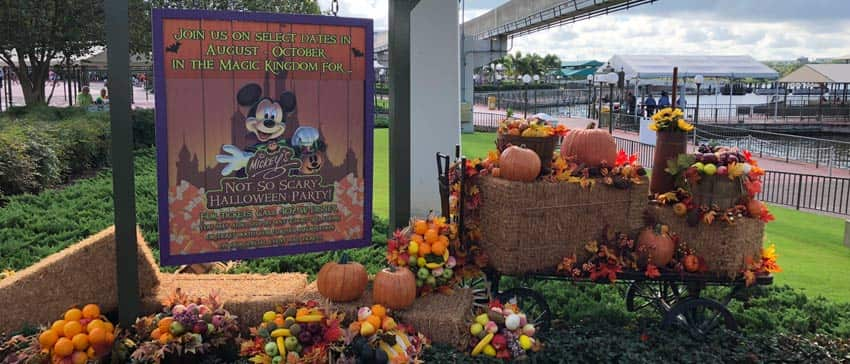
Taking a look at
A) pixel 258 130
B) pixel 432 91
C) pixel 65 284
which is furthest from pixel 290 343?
pixel 432 91

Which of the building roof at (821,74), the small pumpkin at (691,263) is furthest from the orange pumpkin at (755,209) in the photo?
the building roof at (821,74)

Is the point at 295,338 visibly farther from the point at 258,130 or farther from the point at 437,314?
the point at 258,130

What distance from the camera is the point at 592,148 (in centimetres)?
597

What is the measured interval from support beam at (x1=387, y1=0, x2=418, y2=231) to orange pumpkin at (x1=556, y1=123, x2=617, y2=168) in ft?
4.80

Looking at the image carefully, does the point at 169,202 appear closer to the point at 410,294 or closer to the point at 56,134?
the point at 410,294

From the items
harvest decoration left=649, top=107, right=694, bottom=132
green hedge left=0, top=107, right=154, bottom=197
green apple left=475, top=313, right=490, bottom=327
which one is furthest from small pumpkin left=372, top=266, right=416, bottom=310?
green hedge left=0, top=107, right=154, bottom=197

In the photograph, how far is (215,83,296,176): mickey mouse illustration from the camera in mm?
5520

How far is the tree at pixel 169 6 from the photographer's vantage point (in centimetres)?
2175

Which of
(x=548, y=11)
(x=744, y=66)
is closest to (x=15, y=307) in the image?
(x=548, y=11)

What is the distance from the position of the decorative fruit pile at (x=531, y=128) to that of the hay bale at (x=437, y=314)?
4.98 ft

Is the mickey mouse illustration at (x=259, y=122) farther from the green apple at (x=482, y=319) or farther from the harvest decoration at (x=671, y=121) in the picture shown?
the harvest decoration at (x=671, y=121)

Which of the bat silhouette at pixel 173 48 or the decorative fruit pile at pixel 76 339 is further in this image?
the bat silhouette at pixel 173 48

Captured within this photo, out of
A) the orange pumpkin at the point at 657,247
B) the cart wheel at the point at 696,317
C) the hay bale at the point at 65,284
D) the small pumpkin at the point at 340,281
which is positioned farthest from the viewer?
the cart wheel at the point at 696,317

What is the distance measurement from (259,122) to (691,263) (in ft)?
12.2
